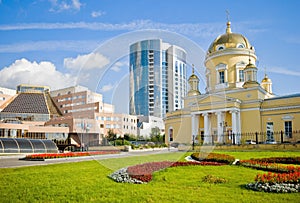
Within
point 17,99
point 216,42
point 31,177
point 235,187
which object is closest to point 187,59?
point 235,187

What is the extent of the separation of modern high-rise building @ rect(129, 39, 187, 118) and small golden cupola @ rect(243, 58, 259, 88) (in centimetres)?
3277

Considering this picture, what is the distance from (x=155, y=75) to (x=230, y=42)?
38.8 metres

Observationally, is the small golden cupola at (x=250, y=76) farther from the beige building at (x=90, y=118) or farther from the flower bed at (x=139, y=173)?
the flower bed at (x=139, y=173)

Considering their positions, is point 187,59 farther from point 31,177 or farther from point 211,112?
point 211,112

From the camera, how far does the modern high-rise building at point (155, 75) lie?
9.48 m

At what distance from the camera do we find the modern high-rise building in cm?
948

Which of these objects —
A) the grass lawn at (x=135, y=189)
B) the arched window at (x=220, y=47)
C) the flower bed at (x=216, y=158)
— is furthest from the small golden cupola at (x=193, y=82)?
the arched window at (x=220, y=47)

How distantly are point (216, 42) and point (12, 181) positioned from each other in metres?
41.6

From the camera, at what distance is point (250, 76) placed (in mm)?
41844

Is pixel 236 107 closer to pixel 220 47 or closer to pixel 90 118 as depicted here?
pixel 220 47

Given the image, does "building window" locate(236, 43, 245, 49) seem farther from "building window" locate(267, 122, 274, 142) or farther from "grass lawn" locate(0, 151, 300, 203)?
"grass lawn" locate(0, 151, 300, 203)

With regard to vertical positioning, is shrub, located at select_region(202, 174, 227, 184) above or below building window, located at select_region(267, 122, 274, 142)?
below

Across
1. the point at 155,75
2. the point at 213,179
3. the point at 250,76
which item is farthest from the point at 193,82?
the point at 155,75

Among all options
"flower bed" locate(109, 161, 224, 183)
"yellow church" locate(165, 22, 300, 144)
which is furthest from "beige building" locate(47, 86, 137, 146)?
"yellow church" locate(165, 22, 300, 144)
